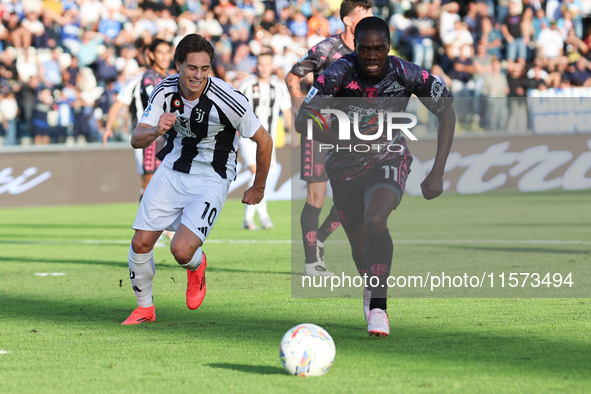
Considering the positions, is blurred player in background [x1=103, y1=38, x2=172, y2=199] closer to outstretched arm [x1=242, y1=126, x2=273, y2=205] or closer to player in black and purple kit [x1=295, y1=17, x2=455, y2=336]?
outstretched arm [x1=242, y1=126, x2=273, y2=205]

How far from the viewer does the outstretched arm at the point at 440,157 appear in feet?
18.4

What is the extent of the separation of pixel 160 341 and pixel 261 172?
1358mm

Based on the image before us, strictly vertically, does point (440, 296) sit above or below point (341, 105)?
below

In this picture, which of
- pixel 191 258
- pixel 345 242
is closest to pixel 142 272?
pixel 191 258

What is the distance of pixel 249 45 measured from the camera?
20.8 metres

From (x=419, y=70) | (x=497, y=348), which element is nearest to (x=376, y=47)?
(x=419, y=70)

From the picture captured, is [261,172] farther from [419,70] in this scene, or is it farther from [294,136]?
[294,136]

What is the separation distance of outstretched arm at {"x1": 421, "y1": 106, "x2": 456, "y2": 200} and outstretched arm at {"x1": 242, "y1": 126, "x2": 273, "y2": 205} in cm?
111

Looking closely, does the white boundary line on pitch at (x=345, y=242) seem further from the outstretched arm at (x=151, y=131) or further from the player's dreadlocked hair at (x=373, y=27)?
the player's dreadlocked hair at (x=373, y=27)

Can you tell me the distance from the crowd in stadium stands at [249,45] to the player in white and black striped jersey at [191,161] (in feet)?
31.8

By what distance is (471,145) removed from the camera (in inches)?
704

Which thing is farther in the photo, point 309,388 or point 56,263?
point 56,263

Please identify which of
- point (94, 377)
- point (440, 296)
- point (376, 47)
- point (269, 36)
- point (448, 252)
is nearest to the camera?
point (94, 377)

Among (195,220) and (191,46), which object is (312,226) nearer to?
(195,220)
